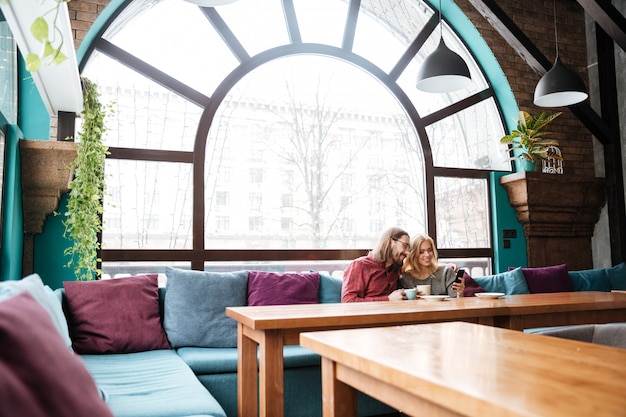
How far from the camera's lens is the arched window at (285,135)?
161 inches

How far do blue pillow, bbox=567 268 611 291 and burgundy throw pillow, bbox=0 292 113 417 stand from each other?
443 cm

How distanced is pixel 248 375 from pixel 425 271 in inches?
63.3

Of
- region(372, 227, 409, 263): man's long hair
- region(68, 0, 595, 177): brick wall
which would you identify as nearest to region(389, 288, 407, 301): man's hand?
region(372, 227, 409, 263): man's long hair

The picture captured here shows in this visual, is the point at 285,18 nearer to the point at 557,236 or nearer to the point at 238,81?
the point at 238,81

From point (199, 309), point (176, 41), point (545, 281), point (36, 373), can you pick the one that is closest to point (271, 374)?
point (199, 309)

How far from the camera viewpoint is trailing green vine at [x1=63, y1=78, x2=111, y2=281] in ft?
10.9

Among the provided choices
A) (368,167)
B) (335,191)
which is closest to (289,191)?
(335,191)

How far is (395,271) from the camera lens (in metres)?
3.49

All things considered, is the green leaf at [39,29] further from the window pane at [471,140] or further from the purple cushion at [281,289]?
the window pane at [471,140]

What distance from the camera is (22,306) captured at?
906 mm

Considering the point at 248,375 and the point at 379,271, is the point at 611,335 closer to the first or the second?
the point at 248,375

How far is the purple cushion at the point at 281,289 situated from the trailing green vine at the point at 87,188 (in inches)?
42.0

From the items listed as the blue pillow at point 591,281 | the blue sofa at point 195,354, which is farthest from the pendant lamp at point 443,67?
the blue pillow at point 591,281

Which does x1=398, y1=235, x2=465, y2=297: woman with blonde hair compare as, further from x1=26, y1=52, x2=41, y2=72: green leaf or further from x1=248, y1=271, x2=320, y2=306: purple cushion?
x1=26, y1=52, x2=41, y2=72: green leaf
